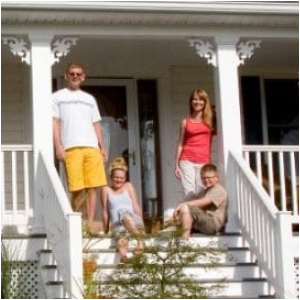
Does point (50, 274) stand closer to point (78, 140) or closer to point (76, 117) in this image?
point (78, 140)

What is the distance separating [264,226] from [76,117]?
2.38 meters

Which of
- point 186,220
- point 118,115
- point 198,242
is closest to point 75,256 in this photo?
point 186,220

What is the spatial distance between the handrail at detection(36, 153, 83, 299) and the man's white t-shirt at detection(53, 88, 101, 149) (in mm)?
385

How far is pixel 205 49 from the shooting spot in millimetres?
11344

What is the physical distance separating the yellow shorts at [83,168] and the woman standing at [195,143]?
1020 mm

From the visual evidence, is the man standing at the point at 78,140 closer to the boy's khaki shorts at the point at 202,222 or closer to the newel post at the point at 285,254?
the boy's khaki shorts at the point at 202,222

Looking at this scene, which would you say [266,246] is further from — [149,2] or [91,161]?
[149,2]

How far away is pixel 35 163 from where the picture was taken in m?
10.8

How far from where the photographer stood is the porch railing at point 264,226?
9.33m

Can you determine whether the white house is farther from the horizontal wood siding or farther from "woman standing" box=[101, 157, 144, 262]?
"woman standing" box=[101, 157, 144, 262]

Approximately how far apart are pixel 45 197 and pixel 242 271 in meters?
2.21

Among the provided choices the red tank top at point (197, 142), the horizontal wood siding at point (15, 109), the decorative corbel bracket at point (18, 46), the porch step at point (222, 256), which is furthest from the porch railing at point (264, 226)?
the horizontal wood siding at point (15, 109)

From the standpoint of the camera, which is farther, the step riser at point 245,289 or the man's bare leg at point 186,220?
the man's bare leg at point 186,220

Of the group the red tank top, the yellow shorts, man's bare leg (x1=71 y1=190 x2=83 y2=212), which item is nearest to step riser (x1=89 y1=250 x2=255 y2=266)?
man's bare leg (x1=71 y1=190 x2=83 y2=212)
